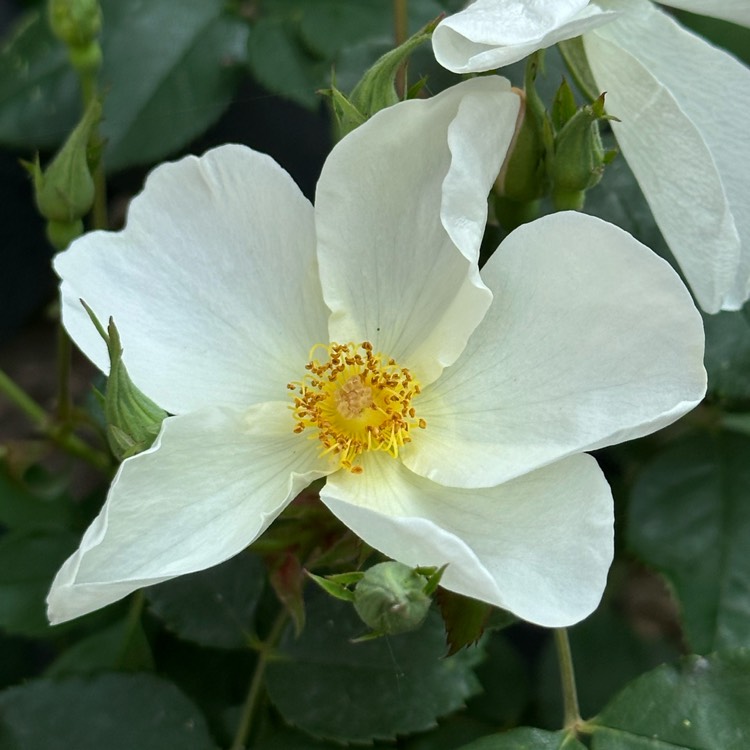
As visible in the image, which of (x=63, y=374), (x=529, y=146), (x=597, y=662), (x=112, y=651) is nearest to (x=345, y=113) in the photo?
(x=529, y=146)

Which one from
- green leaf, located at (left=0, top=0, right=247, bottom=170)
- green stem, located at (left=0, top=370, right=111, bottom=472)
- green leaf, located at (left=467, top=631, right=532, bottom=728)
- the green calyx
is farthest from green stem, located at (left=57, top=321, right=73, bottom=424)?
green leaf, located at (left=467, top=631, right=532, bottom=728)

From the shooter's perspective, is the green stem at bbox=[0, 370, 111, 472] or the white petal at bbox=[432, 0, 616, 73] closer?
the white petal at bbox=[432, 0, 616, 73]

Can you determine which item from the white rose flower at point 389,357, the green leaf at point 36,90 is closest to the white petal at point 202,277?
the white rose flower at point 389,357

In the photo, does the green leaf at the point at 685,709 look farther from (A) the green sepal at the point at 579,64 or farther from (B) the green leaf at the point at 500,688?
(A) the green sepal at the point at 579,64

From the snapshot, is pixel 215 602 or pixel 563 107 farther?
pixel 215 602

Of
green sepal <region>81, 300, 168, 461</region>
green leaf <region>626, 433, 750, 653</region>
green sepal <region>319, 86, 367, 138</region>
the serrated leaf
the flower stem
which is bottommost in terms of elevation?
green leaf <region>626, 433, 750, 653</region>

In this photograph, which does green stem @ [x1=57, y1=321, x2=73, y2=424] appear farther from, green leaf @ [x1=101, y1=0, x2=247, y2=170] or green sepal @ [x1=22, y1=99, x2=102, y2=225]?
green leaf @ [x1=101, y1=0, x2=247, y2=170]

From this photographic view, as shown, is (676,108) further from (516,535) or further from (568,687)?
(568,687)
